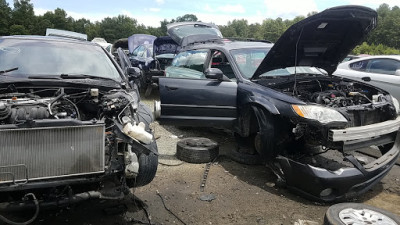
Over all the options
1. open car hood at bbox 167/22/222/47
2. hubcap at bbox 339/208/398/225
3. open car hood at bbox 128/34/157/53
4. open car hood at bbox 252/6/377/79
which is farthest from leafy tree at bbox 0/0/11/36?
hubcap at bbox 339/208/398/225

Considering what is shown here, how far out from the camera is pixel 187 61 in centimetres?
619

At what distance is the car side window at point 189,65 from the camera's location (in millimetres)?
5621

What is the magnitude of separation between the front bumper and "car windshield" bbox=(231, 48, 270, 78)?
164 cm

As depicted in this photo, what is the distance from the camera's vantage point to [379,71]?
757cm

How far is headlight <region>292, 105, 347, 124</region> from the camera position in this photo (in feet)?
11.6

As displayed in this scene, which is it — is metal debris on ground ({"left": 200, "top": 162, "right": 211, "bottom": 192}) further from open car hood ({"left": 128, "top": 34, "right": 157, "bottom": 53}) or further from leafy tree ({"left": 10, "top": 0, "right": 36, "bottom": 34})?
leafy tree ({"left": 10, "top": 0, "right": 36, "bottom": 34})

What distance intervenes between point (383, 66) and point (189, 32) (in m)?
4.88

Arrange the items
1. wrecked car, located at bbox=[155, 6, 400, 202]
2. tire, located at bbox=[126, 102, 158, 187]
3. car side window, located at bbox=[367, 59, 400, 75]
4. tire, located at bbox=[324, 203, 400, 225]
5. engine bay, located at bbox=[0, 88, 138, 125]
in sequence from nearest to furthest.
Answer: engine bay, located at bbox=[0, 88, 138, 125] < tire, located at bbox=[324, 203, 400, 225] < tire, located at bbox=[126, 102, 158, 187] < wrecked car, located at bbox=[155, 6, 400, 202] < car side window, located at bbox=[367, 59, 400, 75]

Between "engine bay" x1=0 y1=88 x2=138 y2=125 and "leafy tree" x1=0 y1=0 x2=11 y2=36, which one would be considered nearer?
"engine bay" x1=0 y1=88 x2=138 y2=125

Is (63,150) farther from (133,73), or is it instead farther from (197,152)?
(197,152)

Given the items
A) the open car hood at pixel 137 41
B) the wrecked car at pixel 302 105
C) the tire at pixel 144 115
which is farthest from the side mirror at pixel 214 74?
the open car hood at pixel 137 41

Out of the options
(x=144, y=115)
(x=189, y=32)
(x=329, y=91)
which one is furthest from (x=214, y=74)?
(x=189, y=32)

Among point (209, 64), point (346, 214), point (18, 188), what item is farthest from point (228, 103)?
point (18, 188)

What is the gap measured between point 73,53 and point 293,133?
114 inches
